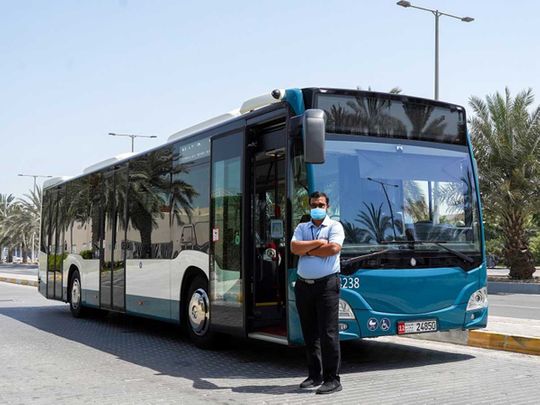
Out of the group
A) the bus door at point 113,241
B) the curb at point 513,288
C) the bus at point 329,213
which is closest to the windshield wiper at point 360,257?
the bus at point 329,213

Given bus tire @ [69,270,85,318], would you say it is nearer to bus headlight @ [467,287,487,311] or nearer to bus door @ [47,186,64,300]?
bus door @ [47,186,64,300]

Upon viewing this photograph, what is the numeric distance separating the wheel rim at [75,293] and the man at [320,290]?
9085 millimetres

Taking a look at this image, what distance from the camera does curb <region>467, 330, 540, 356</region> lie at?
8.90 metres

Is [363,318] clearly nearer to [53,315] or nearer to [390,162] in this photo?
[390,162]

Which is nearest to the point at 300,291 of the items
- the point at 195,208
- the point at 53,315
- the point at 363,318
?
the point at 363,318

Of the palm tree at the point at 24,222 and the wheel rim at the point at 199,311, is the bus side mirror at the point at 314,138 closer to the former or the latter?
the wheel rim at the point at 199,311

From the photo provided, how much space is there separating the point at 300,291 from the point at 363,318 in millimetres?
1057

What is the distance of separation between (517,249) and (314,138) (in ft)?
78.6

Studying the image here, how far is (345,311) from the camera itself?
752 cm

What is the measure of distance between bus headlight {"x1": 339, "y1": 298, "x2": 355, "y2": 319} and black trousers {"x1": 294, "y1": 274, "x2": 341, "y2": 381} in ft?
2.11

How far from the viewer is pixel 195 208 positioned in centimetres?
1002

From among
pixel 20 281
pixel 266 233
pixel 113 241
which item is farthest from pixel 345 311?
pixel 20 281

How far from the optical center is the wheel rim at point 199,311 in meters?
9.61

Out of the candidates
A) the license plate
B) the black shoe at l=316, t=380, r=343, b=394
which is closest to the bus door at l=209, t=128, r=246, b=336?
the license plate
